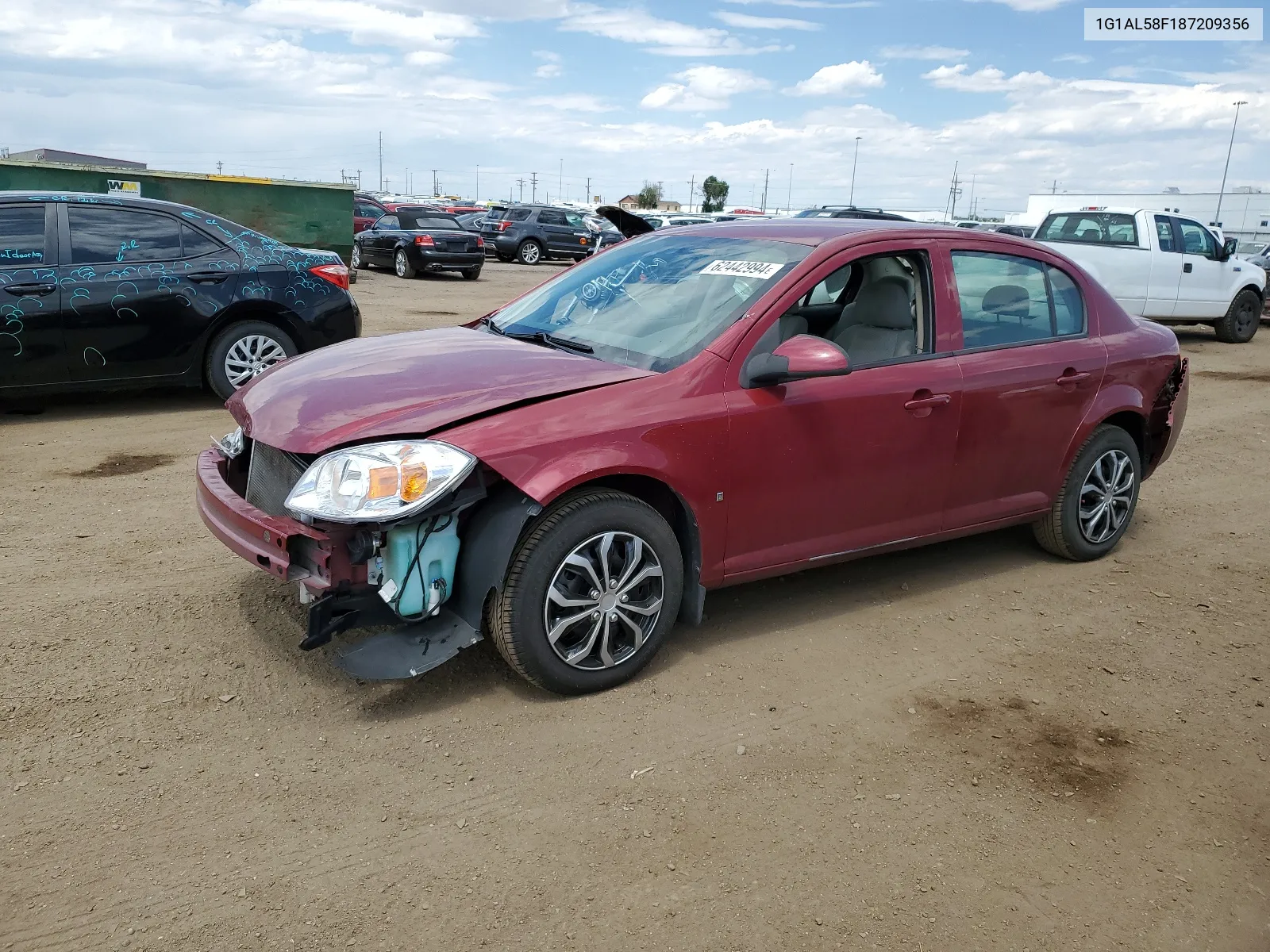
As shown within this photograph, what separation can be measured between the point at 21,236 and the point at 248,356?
166 cm

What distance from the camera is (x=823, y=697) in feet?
12.7

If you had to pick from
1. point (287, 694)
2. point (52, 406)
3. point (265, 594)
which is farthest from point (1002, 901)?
point (52, 406)

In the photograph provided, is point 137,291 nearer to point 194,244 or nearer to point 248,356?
point 194,244

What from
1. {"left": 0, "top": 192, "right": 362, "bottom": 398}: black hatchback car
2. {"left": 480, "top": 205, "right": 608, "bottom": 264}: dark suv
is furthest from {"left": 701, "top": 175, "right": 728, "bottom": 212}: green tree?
{"left": 0, "top": 192, "right": 362, "bottom": 398}: black hatchback car

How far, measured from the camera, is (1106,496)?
5.37m

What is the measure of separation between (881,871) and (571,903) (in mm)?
864

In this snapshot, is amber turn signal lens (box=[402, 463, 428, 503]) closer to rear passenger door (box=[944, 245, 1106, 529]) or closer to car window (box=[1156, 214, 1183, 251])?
rear passenger door (box=[944, 245, 1106, 529])

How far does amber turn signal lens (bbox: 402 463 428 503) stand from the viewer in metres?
3.30

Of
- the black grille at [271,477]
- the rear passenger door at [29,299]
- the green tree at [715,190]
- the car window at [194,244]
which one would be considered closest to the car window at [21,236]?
the rear passenger door at [29,299]

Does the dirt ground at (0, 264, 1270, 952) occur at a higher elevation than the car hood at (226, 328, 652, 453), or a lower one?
lower

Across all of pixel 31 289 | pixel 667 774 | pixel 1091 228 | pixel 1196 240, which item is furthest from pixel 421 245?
pixel 667 774

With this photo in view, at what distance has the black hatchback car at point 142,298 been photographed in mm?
7133

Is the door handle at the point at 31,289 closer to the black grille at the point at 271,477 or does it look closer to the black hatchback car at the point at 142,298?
the black hatchback car at the point at 142,298

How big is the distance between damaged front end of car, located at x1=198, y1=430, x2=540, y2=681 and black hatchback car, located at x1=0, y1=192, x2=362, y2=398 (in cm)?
382
